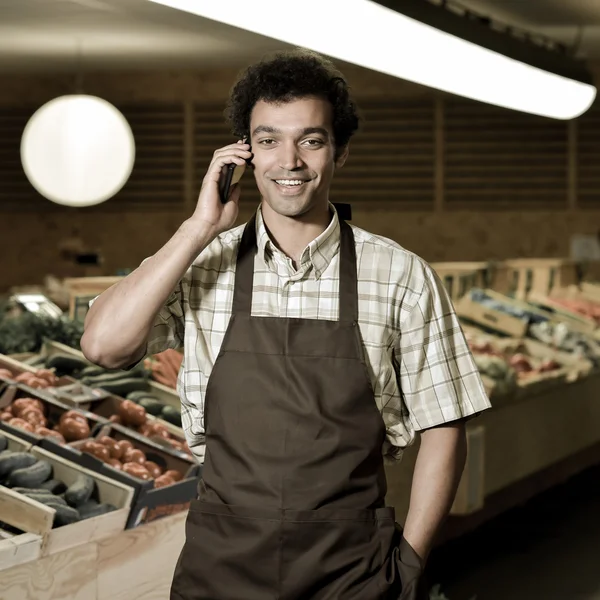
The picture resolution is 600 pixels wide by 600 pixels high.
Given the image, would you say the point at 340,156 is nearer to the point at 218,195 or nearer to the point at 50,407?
the point at 218,195

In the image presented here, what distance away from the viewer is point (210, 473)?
185 centimetres

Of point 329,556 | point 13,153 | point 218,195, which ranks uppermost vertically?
point 13,153

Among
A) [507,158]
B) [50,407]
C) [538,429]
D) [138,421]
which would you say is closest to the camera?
[50,407]

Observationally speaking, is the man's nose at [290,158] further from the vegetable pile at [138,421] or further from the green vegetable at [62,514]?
the vegetable pile at [138,421]

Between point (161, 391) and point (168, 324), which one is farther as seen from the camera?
point (161, 391)

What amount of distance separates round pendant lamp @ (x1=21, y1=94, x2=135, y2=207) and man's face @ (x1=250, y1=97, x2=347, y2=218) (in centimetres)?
476

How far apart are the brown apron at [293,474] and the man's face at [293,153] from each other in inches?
6.9

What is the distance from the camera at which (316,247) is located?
6.16 feet

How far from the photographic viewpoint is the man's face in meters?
1.82

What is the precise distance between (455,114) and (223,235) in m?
7.78

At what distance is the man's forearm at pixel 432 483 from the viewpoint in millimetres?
1906

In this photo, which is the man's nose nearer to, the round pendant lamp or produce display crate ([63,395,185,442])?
produce display crate ([63,395,185,442])

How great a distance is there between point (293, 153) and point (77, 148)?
4923 millimetres

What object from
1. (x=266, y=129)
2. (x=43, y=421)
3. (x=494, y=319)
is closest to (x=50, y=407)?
(x=43, y=421)
